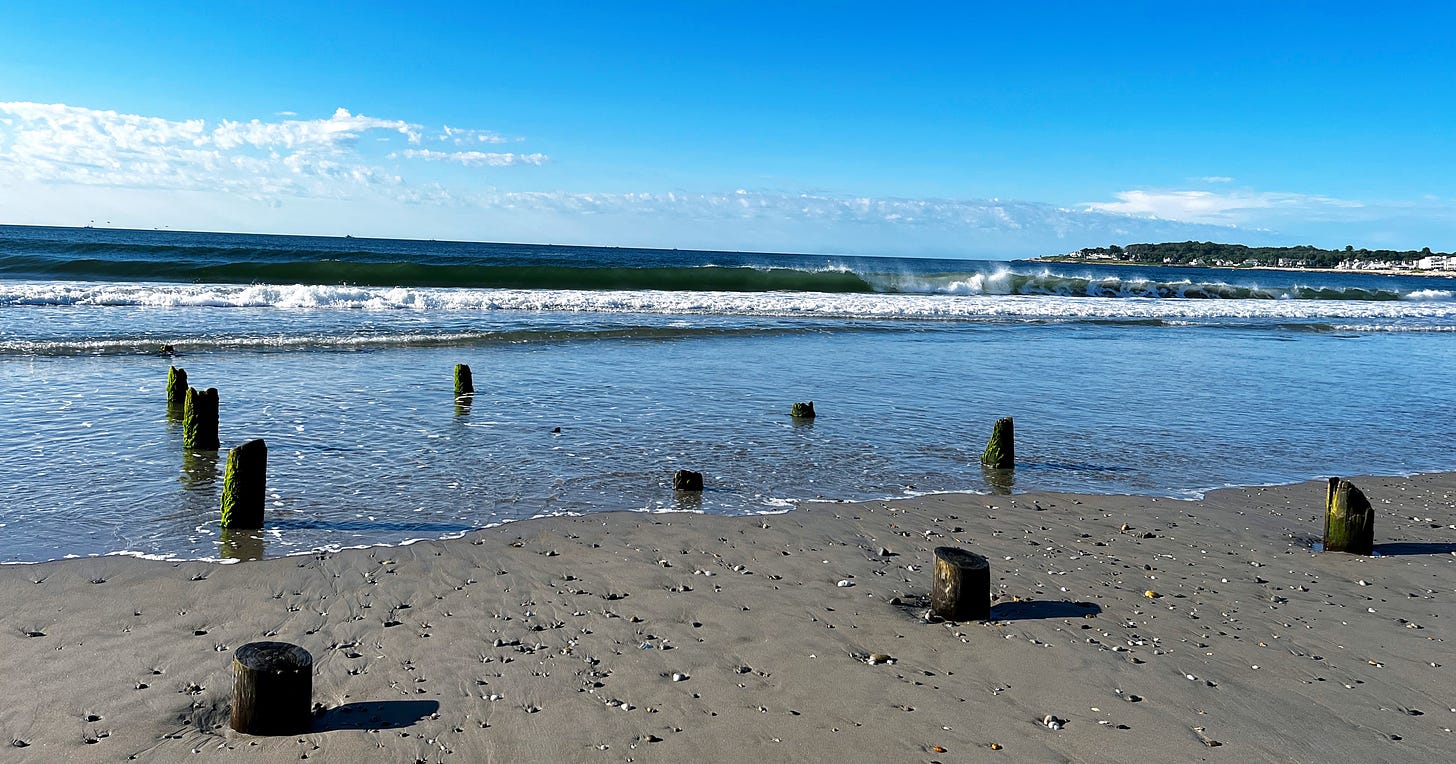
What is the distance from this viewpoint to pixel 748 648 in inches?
209

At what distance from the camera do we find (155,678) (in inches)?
187

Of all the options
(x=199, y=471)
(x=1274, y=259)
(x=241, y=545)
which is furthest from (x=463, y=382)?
(x=1274, y=259)

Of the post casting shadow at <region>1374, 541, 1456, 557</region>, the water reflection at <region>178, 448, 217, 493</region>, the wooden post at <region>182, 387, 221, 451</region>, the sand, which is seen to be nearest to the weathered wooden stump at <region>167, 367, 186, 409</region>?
the wooden post at <region>182, 387, 221, 451</region>

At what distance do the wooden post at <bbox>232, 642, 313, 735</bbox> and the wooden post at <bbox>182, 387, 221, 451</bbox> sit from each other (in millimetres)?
6357

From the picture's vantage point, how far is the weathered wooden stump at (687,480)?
8672mm

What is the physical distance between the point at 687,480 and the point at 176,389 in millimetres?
6930

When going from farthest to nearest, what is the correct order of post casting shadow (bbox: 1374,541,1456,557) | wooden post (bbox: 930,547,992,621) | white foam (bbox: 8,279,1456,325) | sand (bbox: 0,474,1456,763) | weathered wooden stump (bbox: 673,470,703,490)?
white foam (bbox: 8,279,1456,325) → weathered wooden stump (bbox: 673,470,703,490) → post casting shadow (bbox: 1374,541,1456,557) → wooden post (bbox: 930,547,992,621) → sand (bbox: 0,474,1456,763)

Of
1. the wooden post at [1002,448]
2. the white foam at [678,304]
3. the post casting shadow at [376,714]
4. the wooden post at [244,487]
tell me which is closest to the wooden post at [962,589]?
the post casting shadow at [376,714]

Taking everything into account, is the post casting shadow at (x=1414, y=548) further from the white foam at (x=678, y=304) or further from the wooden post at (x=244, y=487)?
the white foam at (x=678, y=304)

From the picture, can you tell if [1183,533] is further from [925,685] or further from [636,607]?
[636,607]

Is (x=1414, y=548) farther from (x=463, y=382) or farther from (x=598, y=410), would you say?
(x=463, y=382)

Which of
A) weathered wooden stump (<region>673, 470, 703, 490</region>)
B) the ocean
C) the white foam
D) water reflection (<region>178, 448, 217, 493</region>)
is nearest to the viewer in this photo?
the ocean

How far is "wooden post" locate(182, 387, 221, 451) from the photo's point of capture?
9.73 meters

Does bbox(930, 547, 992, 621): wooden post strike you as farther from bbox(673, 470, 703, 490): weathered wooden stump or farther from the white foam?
the white foam
